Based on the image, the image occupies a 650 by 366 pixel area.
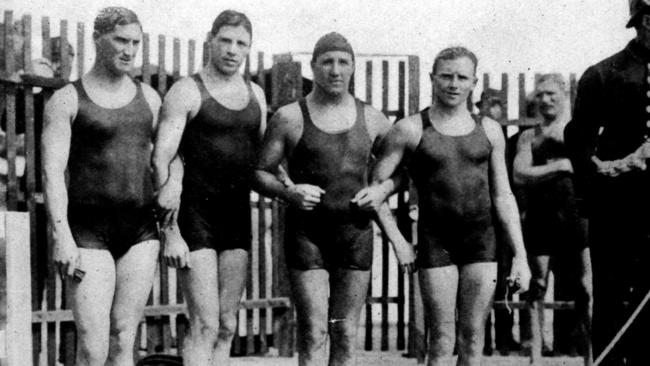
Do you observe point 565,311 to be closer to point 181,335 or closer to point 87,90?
point 181,335

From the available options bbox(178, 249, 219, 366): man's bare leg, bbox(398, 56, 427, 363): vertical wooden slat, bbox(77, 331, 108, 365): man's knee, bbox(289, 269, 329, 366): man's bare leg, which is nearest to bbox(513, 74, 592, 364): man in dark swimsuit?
bbox(398, 56, 427, 363): vertical wooden slat

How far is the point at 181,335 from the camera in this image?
10742 mm

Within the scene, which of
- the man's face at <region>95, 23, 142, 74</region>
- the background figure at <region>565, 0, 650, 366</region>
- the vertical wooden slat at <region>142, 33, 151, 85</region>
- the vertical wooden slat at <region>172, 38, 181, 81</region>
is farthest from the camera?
the vertical wooden slat at <region>172, 38, 181, 81</region>

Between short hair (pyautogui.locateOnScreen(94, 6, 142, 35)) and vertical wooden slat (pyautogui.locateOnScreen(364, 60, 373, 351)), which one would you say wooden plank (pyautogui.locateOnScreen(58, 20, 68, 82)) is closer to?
short hair (pyautogui.locateOnScreen(94, 6, 142, 35))

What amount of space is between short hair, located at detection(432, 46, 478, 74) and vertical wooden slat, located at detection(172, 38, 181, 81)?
4027 mm

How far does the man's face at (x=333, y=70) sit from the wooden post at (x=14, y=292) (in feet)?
6.97

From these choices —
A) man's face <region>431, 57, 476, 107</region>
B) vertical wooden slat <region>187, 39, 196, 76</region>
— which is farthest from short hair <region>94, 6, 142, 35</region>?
vertical wooden slat <region>187, 39, 196, 76</region>

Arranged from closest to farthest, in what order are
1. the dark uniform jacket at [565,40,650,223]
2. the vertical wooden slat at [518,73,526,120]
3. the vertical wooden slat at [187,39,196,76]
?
the dark uniform jacket at [565,40,650,223] < the vertical wooden slat at [187,39,196,76] < the vertical wooden slat at [518,73,526,120]

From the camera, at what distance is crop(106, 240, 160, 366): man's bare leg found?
6465mm

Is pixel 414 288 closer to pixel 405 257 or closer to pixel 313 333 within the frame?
pixel 405 257

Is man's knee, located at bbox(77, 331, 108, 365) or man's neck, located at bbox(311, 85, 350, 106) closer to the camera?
man's knee, located at bbox(77, 331, 108, 365)

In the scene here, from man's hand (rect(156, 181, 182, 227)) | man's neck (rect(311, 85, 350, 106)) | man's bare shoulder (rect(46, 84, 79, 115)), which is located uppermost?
man's neck (rect(311, 85, 350, 106))

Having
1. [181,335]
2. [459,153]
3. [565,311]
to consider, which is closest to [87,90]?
[459,153]

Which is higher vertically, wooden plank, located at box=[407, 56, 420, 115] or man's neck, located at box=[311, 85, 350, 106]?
wooden plank, located at box=[407, 56, 420, 115]
